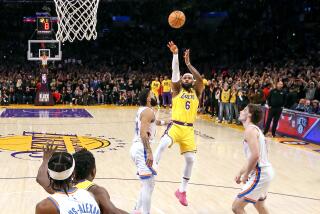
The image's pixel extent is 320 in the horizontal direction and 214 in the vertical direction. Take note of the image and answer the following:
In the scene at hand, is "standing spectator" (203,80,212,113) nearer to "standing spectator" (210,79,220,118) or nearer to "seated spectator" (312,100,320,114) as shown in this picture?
"standing spectator" (210,79,220,118)

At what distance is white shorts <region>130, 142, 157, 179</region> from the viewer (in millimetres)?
6133

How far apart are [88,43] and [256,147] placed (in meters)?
28.1

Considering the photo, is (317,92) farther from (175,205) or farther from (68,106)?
(68,106)

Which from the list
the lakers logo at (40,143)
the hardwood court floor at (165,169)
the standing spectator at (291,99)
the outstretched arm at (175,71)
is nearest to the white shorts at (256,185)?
the hardwood court floor at (165,169)

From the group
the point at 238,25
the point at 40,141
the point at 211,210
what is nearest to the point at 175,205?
the point at 211,210

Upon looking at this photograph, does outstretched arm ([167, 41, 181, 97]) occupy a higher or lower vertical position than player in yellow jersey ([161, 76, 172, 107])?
higher

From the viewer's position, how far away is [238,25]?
30344 millimetres

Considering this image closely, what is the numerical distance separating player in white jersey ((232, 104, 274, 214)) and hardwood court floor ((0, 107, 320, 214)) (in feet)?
5.17

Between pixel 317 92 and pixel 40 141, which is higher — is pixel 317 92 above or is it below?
above

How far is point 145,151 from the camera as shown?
621 cm

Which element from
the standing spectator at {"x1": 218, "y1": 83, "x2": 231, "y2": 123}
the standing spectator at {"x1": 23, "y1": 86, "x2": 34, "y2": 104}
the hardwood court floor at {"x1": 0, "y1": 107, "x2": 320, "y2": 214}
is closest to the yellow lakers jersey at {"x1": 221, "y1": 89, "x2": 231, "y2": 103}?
the standing spectator at {"x1": 218, "y1": 83, "x2": 231, "y2": 123}

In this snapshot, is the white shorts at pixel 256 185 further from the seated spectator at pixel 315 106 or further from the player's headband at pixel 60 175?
the seated spectator at pixel 315 106

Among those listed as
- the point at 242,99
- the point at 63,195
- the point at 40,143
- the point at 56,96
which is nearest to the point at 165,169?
the point at 40,143

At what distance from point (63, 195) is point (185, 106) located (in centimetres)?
445
